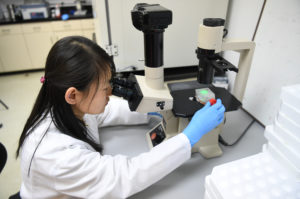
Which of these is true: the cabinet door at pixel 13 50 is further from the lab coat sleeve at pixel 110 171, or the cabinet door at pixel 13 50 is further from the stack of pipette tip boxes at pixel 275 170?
the stack of pipette tip boxes at pixel 275 170

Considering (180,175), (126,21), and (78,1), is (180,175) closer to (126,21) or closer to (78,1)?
(126,21)

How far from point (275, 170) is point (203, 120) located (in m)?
0.28

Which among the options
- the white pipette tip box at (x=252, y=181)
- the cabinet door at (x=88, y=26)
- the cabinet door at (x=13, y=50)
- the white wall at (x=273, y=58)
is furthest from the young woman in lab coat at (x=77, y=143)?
the cabinet door at (x=13, y=50)

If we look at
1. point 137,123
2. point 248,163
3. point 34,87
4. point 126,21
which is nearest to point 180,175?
point 248,163

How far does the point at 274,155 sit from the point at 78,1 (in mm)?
4041

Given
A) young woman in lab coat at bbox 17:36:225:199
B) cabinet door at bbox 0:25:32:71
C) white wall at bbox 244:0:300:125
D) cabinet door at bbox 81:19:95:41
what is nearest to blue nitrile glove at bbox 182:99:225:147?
young woman in lab coat at bbox 17:36:225:199

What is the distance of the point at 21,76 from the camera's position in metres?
3.64

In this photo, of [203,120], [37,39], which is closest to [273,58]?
[203,120]

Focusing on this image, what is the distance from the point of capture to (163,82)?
0.86 meters

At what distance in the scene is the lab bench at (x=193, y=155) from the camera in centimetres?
79

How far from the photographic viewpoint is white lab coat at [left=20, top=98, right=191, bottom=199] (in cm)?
71

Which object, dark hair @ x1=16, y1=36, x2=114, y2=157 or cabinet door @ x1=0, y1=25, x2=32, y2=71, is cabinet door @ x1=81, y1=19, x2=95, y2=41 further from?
dark hair @ x1=16, y1=36, x2=114, y2=157

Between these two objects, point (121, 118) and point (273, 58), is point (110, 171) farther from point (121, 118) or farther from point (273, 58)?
point (273, 58)

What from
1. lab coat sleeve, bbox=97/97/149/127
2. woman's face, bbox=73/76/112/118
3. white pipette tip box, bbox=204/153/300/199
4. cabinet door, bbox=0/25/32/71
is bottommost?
cabinet door, bbox=0/25/32/71
